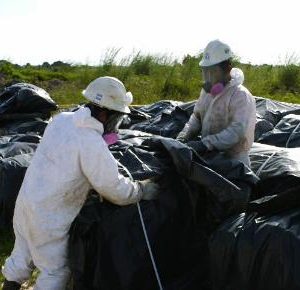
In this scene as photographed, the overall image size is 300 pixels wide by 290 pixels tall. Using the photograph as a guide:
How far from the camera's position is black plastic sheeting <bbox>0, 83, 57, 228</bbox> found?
4406 millimetres

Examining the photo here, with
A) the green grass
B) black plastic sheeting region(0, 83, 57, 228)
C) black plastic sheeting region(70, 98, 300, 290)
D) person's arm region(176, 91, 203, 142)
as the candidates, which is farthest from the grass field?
black plastic sheeting region(70, 98, 300, 290)

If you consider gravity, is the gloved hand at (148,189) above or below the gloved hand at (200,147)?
below

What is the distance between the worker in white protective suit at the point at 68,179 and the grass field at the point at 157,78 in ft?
23.1

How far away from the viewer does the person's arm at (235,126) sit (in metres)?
3.70

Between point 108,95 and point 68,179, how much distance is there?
1.72ft

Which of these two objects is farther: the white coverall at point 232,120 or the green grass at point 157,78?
the green grass at point 157,78

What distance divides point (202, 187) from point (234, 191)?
21cm

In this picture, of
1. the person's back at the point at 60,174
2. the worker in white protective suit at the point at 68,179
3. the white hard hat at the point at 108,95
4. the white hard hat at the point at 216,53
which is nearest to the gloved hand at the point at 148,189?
the worker in white protective suit at the point at 68,179

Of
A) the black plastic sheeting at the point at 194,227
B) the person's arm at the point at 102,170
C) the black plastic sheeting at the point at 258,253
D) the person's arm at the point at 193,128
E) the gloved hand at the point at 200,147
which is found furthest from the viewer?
the person's arm at the point at 193,128

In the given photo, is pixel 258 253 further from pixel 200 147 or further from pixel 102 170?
pixel 200 147

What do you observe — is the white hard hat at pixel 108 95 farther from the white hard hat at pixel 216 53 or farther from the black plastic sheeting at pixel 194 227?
the white hard hat at pixel 216 53

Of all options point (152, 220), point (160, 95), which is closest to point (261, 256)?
point (152, 220)

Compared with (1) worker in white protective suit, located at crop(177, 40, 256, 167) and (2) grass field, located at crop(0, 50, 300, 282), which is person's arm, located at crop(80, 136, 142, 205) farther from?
(2) grass field, located at crop(0, 50, 300, 282)

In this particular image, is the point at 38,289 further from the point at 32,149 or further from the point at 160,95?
the point at 160,95
